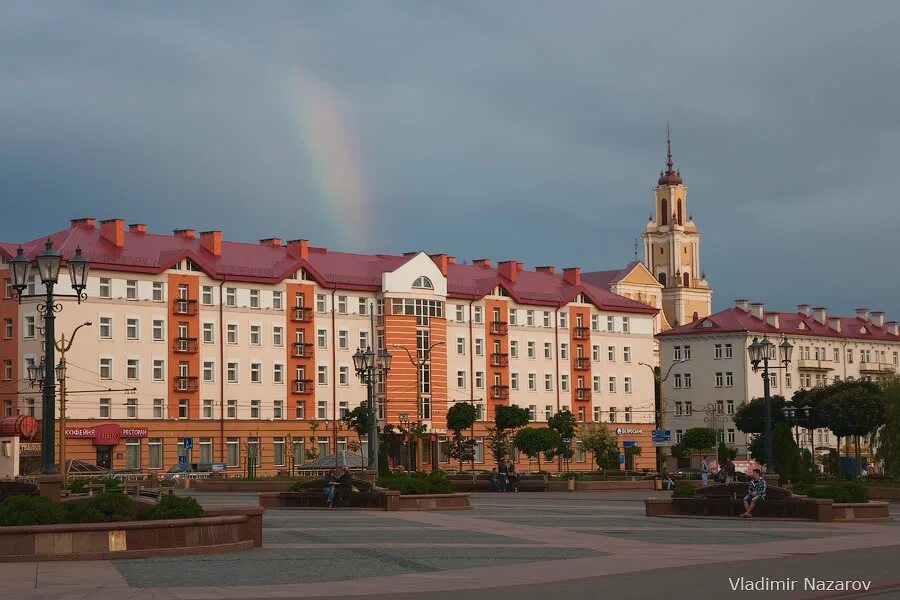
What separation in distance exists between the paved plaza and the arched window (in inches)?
2794

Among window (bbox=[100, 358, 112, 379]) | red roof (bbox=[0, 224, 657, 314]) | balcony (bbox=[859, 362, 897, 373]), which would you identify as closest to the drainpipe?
red roof (bbox=[0, 224, 657, 314])

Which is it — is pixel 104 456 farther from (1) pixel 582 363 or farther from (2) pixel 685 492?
(2) pixel 685 492

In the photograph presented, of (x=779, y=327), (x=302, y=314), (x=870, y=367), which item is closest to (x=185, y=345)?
(x=302, y=314)

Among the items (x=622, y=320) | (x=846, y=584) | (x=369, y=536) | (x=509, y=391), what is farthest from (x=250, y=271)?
(x=846, y=584)

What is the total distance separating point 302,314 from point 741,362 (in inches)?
1830

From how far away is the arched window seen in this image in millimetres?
106625

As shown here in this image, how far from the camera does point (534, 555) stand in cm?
2545

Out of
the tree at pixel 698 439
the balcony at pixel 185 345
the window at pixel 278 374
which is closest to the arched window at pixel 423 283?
the window at pixel 278 374

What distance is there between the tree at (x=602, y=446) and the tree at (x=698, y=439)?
1086 cm

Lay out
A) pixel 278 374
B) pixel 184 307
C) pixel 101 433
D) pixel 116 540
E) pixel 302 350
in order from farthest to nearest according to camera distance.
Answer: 1. pixel 302 350
2. pixel 278 374
3. pixel 184 307
4. pixel 101 433
5. pixel 116 540

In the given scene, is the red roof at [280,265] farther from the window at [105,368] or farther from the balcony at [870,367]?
the balcony at [870,367]

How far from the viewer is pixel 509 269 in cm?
11619

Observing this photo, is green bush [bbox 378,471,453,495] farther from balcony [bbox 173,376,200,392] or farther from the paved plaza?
balcony [bbox 173,376,200,392]

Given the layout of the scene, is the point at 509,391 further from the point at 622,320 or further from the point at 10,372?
the point at 10,372
